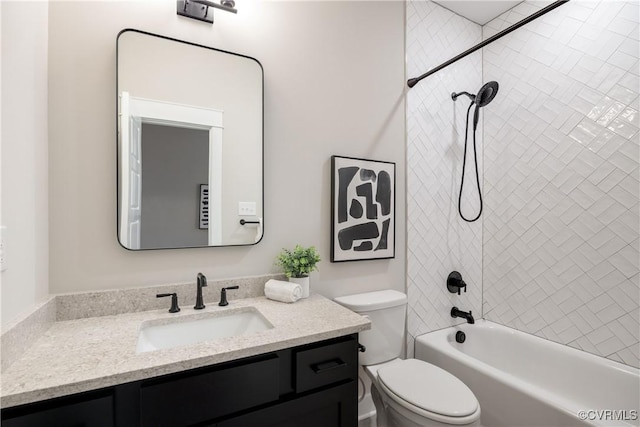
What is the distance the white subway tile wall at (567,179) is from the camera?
5.62 ft

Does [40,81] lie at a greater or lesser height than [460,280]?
greater

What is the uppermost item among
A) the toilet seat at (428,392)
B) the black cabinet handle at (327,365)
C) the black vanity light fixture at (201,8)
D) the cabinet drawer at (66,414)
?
the black vanity light fixture at (201,8)

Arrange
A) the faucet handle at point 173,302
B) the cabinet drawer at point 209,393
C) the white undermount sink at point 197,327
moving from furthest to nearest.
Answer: the faucet handle at point 173,302 → the white undermount sink at point 197,327 → the cabinet drawer at point 209,393

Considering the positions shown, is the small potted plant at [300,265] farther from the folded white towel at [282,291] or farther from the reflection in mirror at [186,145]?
the reflection in mirror at [186,145]

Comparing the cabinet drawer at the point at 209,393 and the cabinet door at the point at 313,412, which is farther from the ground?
the cabinet drawer at the point at 209,393

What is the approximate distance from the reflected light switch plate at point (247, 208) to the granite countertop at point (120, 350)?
46cm

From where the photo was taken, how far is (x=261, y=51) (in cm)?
157

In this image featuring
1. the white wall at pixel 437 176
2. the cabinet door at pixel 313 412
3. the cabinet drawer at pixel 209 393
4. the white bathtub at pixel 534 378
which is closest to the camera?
the cabinet drawer at pixel 209 393

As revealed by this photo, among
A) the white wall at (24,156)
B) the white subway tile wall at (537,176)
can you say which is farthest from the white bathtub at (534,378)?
the white wall at (24,156)

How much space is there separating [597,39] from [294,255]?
7.25 feet

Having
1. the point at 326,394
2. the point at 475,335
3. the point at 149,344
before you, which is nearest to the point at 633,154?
the point at 475,335

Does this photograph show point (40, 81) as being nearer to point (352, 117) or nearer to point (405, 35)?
point (352, 117)

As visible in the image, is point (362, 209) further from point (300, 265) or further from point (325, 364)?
point (325, 364)

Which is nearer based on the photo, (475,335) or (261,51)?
(261,51)
